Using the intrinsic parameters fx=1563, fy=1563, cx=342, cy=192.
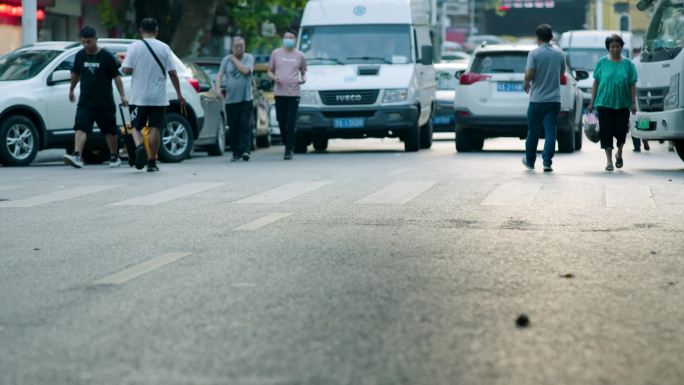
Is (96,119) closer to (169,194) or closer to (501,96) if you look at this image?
(169,194)

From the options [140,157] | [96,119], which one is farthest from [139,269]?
[96,119]

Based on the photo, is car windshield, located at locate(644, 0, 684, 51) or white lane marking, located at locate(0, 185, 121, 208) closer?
white lane marking, located at locate(0, 185, 121, 208)

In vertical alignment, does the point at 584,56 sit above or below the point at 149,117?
above

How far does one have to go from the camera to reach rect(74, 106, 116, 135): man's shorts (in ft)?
61.6

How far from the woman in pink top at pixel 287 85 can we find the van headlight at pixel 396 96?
192 centimetres

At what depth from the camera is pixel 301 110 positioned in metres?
24.0

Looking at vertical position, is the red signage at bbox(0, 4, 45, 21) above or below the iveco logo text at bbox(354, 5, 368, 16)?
above

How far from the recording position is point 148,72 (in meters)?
18.1

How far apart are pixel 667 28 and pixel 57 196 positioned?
8968mm

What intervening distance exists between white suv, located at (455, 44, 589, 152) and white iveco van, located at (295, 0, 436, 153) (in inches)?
32.4

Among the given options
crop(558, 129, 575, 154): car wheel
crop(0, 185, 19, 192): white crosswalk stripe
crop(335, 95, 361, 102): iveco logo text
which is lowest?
crop(0, 185, 19, 192): white crosswalk stripe

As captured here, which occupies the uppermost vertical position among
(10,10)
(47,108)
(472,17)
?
(472,17)

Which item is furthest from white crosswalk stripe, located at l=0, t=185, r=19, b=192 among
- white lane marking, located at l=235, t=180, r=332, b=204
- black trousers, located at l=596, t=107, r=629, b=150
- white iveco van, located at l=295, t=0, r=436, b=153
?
white iveco van, located at l=295, t=0, r=436, b=153

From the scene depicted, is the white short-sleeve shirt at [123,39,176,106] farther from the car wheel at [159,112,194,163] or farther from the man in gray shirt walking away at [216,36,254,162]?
the man in gray shirt walking away at [216,36,254,162]
